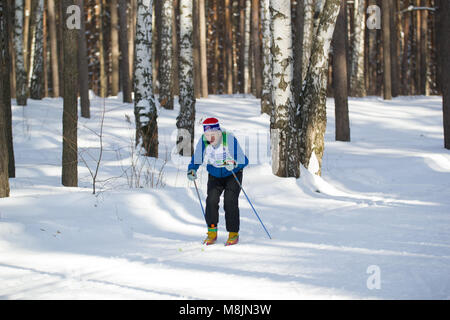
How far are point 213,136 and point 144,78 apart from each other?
6821 millimetres

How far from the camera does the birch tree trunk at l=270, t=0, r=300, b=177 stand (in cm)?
1025

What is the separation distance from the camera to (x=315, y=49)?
11.2 metres

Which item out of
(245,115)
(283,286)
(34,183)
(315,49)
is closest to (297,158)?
(315,49)

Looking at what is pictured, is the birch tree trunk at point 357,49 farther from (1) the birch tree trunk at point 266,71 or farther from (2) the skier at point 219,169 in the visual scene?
(2) the skier at point 219,169

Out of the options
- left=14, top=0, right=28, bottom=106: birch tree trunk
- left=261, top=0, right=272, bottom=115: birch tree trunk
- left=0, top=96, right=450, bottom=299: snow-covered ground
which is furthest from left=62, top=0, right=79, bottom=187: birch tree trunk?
left=14, top=0, right=28, bottom=106: birch tree trunk

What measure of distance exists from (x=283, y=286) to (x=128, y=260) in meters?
1.92

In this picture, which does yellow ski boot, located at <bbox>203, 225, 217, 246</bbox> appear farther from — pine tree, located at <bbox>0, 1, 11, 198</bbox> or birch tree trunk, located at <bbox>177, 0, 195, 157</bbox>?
birch tree trunk, located at <bbox>177, 0, 195, 157</bbox>

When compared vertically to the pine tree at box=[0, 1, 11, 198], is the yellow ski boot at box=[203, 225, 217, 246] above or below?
below

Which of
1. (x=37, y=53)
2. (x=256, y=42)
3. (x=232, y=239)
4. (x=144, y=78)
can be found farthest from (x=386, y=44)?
(x=232, y=239)

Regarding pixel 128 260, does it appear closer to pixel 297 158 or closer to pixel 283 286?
pixel 283 286

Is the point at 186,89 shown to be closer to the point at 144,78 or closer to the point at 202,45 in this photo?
the point at 144,78

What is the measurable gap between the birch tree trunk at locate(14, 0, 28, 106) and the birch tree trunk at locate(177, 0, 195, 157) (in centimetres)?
824

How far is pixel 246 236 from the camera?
23.7 feet
